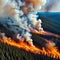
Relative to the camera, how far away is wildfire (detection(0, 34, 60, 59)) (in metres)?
10.5

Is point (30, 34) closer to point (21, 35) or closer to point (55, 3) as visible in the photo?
point (21, 35)

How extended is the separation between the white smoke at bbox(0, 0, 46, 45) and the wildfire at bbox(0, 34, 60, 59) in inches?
7.2

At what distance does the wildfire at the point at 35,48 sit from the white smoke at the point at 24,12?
18 cm

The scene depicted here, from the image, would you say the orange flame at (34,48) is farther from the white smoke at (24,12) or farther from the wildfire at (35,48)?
the white smoke at (24,12)

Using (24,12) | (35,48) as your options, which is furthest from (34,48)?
(24,12)

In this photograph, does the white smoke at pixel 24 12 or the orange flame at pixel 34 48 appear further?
the white smoke at pixel 24 12

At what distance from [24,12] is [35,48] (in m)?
1.23

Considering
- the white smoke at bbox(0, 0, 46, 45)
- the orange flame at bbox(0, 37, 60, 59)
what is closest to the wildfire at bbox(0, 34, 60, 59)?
the orange flame at bbox(0, 37, 60, 59)

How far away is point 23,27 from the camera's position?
10.7 metres

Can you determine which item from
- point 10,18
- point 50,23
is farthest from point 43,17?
point 10,18

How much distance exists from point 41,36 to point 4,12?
1.54 metres

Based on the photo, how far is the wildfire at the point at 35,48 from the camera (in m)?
10.5

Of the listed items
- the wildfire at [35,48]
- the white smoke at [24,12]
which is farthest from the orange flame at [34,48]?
the white smoke at [24,12]

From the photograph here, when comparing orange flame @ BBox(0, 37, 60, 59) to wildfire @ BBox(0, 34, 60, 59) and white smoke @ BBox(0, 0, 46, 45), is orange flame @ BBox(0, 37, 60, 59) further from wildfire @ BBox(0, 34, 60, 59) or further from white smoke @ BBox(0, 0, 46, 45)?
white smoke @ BBox(0, 0, 46, 45)
